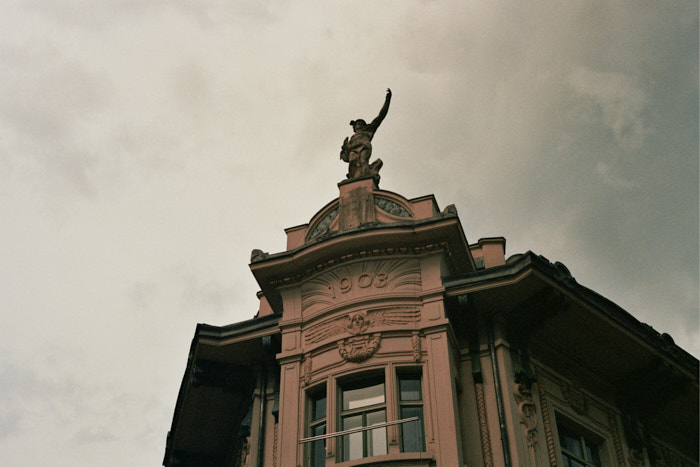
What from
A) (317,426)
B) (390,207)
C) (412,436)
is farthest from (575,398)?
(390,207)

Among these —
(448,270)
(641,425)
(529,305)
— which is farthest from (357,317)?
(641,425)

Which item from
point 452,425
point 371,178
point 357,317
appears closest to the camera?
point 452,425

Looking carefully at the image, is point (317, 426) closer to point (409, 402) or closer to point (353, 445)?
point (353, 445)

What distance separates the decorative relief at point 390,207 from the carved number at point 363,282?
197 centimetres

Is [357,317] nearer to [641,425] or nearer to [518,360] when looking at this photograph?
[518,360]

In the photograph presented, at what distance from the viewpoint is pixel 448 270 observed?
21.0 metres

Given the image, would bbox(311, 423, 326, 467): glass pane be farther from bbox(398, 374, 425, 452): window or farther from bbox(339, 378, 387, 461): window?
bbox(398, 374, 425, 452): window

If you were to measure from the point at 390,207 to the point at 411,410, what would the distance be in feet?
18.3

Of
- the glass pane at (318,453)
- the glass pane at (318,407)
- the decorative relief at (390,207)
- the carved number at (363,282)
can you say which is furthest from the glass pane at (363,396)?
the decorative relief at (390,207)

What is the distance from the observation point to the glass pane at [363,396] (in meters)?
19.0

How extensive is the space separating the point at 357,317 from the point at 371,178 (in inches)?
176

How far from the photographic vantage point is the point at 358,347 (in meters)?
19.4

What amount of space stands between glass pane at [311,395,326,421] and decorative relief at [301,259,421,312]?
2.13 m

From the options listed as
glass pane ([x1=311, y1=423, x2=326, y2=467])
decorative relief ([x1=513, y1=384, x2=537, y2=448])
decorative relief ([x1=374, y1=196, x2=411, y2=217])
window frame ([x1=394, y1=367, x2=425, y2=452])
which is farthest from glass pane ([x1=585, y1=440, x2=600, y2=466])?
decorative relief ([x1=374, y1=196, x2=411, y2=217])
